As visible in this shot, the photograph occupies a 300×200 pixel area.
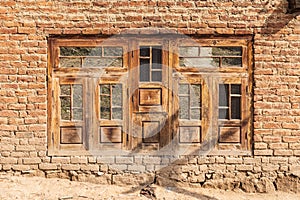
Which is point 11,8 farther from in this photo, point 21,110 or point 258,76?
point 258,76

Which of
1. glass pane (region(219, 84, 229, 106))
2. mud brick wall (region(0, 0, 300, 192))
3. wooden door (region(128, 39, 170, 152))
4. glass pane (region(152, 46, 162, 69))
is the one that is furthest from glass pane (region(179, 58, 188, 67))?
glass pane (region(219, 84, 229, 106))

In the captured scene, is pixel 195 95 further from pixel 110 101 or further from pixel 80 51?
pixel 80 51

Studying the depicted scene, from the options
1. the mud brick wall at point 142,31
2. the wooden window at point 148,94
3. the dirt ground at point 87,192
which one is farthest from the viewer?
the wooden window at point 148,94

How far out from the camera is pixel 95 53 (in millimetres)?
5770

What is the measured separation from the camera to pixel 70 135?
578 cm

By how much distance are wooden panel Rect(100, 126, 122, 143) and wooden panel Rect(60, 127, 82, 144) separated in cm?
37

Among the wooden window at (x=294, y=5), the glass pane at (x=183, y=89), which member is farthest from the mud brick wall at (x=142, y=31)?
the glass pane at (x=183, y=89)

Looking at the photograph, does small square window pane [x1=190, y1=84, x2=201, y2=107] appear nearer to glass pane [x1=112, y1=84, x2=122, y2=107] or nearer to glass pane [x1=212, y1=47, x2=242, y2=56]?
glass pane [x1=212, y1=47, x2=242, y2=56]

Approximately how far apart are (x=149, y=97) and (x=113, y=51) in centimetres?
93

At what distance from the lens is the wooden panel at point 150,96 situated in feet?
19.0

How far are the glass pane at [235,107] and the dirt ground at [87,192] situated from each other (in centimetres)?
123

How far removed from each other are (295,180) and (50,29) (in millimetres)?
4565

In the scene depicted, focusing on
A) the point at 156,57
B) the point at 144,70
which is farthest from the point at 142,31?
the point at 144,70

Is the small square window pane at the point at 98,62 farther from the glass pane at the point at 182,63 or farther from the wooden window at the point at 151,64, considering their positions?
the glass pane at the point at 182,63
